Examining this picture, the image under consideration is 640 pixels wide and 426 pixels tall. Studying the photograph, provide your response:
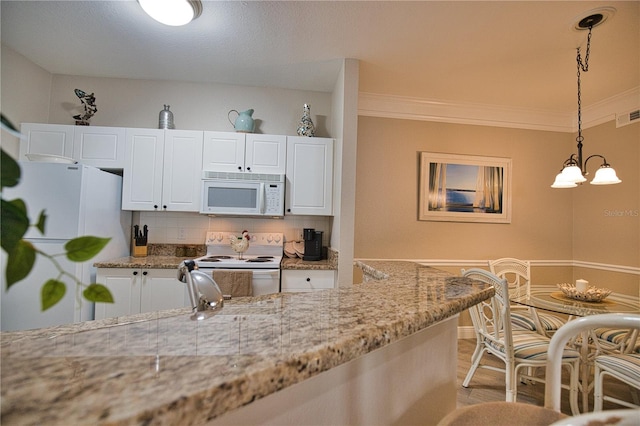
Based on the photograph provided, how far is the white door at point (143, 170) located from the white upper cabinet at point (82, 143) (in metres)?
0.09

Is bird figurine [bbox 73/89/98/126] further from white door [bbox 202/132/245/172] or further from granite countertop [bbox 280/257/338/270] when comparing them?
granite countertop [bbox 280/257/338/270]

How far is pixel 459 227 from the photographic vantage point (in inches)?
134

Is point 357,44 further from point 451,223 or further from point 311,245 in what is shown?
point 451,223

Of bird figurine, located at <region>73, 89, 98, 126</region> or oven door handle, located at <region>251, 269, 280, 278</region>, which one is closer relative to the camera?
oven door handle, located at <region>251, 269, 280, 278</region>

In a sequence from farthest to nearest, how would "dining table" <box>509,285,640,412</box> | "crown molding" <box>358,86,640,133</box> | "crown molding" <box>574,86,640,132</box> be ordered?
1. "crown molding" <box>358,86,640,133</box>
2. "crown molding" <box>574,86,640,132</box>
3. "dining table" <box>509,285,640,412</box>

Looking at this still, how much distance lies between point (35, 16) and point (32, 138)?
105cm

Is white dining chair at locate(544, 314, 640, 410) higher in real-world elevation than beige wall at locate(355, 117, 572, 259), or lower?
lower

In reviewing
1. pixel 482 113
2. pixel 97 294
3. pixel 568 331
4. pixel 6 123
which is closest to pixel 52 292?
pixel 97 294

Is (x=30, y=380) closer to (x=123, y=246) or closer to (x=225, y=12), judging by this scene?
(x=225, y=12)

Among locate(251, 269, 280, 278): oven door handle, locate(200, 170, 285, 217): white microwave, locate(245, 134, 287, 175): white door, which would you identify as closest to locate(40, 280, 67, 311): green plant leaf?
locate(251, 269, 280, 278): oven door handle

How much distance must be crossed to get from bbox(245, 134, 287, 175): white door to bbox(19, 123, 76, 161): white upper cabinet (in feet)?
5.25

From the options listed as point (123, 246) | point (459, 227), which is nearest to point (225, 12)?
point (123, 246)

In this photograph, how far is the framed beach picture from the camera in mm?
3338

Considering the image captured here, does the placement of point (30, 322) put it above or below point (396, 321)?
below
